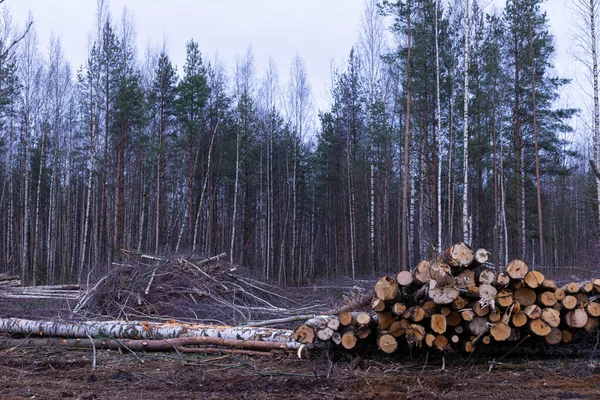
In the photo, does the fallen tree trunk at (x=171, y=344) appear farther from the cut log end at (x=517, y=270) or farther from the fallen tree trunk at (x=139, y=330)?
the cut log end at (x=517, y=270)

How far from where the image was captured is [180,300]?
10305 mm

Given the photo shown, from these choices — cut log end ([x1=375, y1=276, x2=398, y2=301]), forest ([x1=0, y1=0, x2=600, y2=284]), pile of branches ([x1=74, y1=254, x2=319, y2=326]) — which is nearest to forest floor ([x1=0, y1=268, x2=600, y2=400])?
cut log end ([x1=375, y1=276, x2=398, y2=301])

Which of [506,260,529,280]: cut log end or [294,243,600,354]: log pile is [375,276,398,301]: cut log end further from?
[506,260,529,280]: cut log end

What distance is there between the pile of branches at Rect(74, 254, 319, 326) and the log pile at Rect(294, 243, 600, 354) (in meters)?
3.33

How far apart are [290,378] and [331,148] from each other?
88.1ft

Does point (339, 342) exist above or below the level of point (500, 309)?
below

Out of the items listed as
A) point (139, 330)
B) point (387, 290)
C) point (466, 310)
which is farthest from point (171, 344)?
point (466, 310)

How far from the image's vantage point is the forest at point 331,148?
22578mm

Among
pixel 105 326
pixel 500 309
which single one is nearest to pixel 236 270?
pixel 105 326

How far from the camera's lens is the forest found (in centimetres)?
2258

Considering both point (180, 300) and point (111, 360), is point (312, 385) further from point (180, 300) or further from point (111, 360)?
point (180, 300)

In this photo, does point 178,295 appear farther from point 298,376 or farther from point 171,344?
point 298,376

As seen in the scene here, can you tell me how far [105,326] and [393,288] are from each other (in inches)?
182

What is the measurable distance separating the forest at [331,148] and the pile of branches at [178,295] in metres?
4.66
